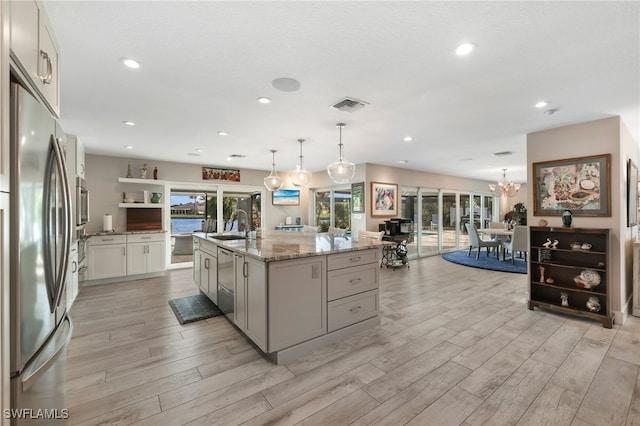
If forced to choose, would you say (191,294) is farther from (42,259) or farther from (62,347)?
(42,259)

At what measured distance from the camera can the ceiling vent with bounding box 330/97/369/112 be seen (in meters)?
2.78

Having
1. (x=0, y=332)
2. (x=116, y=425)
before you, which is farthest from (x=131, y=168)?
(x=0, y=332)

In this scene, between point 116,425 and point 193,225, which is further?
point 193,225

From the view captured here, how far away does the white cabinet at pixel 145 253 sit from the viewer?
17.1ft

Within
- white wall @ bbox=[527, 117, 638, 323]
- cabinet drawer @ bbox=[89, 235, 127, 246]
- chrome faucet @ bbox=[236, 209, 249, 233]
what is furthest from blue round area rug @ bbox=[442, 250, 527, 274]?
cabinet drawer @ bbox=[89, 235, 127, 246]

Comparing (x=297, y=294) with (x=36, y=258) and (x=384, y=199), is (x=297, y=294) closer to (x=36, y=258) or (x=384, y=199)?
(x=36, y=258)

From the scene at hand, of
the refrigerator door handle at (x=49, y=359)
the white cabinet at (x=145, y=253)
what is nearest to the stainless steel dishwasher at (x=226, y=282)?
the refrigerator door handle at (x=49, y=359)

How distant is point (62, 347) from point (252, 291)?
135 cm

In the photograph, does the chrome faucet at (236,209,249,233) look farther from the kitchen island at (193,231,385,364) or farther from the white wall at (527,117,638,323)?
the white wall at (527,117,638,323)

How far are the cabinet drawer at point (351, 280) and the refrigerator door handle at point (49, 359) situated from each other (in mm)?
1889

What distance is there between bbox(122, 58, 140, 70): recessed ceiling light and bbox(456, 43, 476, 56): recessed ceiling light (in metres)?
2.35

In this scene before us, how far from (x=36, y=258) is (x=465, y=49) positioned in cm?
264

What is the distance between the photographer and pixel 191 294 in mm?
4305

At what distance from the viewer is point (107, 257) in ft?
16.3
